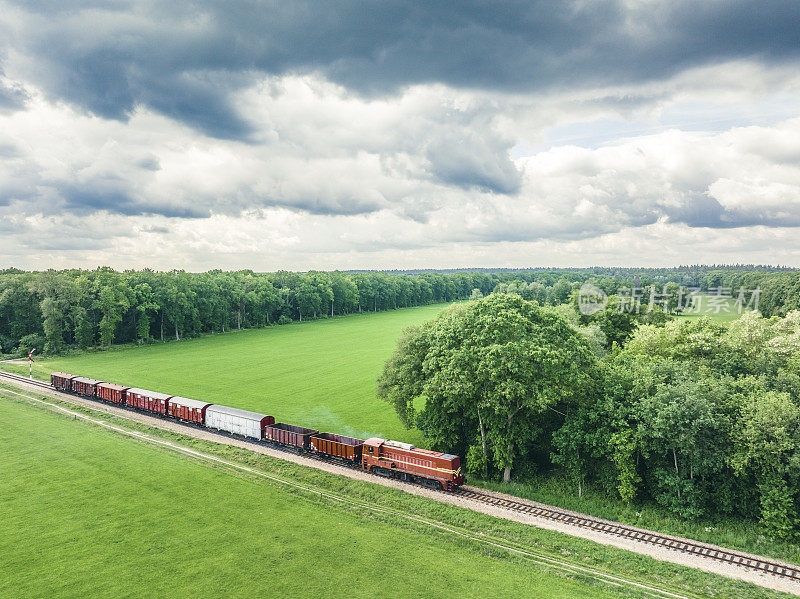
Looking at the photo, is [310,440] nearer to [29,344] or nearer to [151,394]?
[151,394]

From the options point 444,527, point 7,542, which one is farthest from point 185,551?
point 444,527

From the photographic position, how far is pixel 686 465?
32.8m

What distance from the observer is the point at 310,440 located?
4322cm

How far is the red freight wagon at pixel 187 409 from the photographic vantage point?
51688 millimetres

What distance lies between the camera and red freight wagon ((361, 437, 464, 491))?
118 feet

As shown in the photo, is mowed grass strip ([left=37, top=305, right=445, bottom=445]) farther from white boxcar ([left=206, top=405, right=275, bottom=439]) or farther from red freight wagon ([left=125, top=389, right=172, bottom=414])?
red freight wagon ([left=125, top=389, right=172, bottom=414])

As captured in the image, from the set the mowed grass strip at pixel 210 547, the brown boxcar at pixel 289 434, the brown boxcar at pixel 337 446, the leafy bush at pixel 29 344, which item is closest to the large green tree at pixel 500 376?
the brown boxcar at pixel 337 446

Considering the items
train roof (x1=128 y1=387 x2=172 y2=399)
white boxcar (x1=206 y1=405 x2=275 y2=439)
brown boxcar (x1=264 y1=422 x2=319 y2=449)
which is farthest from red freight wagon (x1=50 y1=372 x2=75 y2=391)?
brown boxcar (x1=264 y1=422 x2=319 y2=449)

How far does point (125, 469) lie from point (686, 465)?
43797 mm

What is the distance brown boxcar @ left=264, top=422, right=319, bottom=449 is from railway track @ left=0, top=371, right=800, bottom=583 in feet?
50.3

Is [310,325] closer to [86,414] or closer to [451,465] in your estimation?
[86,414]

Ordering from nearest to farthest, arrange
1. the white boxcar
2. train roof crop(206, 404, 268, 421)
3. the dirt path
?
the dirt path → the white boxcar → train roof crop(206, 404, 268, 421)

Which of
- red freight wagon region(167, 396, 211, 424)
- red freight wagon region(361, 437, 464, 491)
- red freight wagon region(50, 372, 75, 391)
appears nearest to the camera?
red freight wagon region(361, 437, 464, 491)

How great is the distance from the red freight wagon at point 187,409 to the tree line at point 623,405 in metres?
22.1
